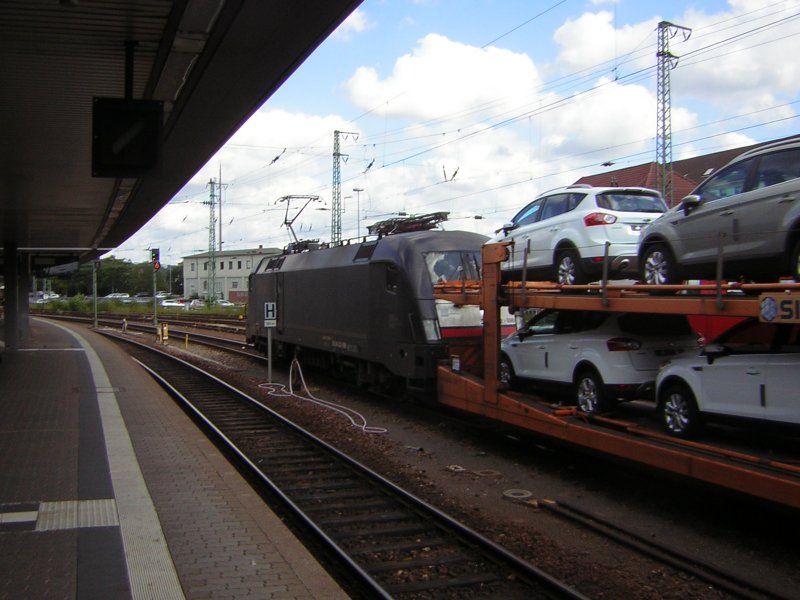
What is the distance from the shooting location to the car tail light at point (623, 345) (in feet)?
27.0

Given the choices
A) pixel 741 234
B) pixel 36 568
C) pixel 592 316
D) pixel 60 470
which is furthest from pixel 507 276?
pixel 36 568

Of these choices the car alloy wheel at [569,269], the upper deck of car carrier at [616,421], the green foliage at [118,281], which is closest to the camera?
the upper deck of car carrier at [616,421]

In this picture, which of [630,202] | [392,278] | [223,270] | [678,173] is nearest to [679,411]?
[630,202]

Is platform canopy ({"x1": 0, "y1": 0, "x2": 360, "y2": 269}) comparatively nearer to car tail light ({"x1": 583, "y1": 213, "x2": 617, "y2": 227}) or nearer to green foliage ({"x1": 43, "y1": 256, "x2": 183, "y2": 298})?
car tail light ({"x1": 583, "y1": 213, "x2": 617, "y2": 227})

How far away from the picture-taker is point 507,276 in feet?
36.4

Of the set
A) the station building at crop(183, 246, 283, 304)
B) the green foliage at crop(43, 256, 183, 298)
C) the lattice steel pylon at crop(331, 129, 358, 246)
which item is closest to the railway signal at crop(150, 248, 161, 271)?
the lattice steel pylon at crop(331, 129, 358, 246)

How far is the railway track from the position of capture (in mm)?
5660

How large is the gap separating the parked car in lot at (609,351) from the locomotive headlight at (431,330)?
263 cm

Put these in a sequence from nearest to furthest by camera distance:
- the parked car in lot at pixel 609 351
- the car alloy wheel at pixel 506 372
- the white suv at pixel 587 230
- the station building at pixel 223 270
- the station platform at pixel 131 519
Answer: the station platform at pixel 131 519
the parked car in lot at pixel 609 351
the white suv at pixel 587 230
the car alloy wheel at pixel 506 372
the station building at pixel 223 270

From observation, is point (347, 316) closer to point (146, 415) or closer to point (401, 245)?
point (401, 245)

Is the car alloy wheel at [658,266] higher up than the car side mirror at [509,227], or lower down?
lower down

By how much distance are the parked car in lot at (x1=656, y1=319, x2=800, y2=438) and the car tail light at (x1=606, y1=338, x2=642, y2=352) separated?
718mm

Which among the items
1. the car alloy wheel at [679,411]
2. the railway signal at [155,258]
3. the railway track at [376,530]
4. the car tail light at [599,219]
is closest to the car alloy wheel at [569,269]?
the car tail light at [599,219]

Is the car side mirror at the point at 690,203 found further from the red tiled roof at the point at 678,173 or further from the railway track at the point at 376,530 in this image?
the red tiled roof at the point at 678,173
